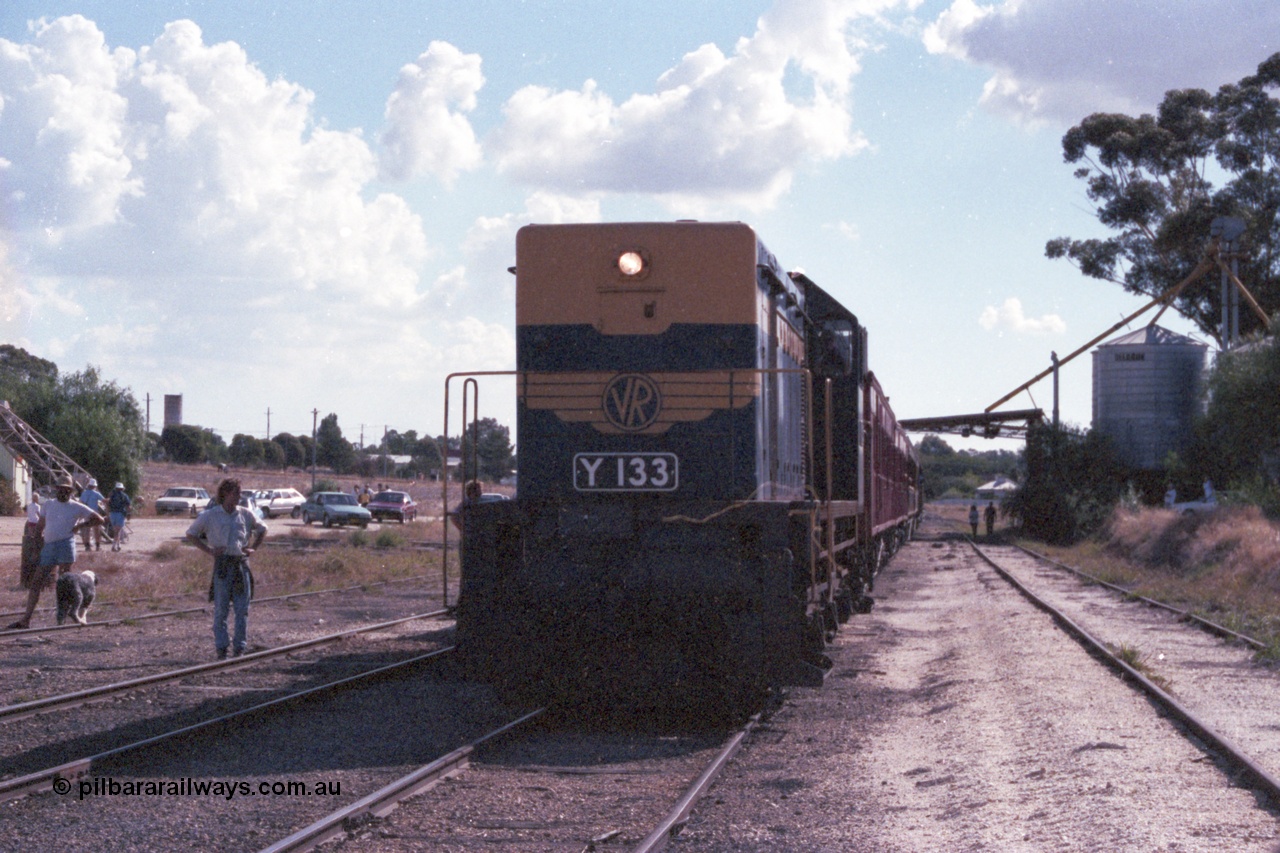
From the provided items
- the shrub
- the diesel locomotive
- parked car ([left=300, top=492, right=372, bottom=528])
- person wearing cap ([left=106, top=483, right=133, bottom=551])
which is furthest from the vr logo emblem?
parked car ([left=300, top=492, right=372, bottom=528])

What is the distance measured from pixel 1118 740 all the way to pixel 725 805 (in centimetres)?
315

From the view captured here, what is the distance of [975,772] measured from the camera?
23.2 feet

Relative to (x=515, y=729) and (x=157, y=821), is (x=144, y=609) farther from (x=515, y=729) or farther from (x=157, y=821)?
(x=157, y=821)

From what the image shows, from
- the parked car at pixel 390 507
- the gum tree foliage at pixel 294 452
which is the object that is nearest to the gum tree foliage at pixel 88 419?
the parked car at pixel 390 507

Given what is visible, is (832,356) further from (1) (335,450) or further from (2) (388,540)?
(1) (335,450)

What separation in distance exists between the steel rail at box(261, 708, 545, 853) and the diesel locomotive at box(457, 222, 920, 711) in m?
1.12

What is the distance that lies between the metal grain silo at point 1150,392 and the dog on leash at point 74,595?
124 ft

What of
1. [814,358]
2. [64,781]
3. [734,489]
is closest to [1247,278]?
[814,358]

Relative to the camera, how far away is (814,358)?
454 inches

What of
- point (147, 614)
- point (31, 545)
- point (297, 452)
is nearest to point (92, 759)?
point (31, 545)

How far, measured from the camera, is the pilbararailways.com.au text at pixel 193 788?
6168 millimetres

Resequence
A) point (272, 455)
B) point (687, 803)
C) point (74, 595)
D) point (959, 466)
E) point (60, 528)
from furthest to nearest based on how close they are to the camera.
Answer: point (959, 466), point (272, 455), point (74, 595), point (60, 528), point (687, 803)

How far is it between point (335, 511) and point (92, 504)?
82.2 ft

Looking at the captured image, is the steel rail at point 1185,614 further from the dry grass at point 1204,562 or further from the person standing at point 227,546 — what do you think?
the person standing at point 227,546
